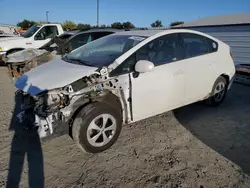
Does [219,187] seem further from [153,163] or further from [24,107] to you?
[24,107]

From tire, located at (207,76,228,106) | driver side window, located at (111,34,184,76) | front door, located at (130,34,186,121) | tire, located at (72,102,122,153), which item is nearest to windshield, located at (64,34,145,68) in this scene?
driver side window, located at (111,34,184,76)

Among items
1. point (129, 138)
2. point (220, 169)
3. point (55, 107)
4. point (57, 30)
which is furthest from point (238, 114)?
point (57, 30)

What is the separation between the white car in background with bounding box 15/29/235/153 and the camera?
9.26ft

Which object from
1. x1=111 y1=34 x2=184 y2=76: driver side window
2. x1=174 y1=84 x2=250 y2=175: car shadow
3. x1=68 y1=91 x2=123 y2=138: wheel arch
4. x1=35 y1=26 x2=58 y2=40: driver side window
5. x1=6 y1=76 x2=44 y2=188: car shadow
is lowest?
x1=6 y1=76 x2=44 y2=188: car shadow

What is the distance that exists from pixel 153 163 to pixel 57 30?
9217 millimetres

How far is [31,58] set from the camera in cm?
686

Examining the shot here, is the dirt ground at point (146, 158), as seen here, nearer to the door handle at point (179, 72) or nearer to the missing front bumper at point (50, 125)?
the missing front bumper at point (50, 125)

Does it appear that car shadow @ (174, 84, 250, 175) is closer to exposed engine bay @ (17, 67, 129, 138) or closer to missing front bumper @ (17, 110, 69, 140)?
exposed engine bay @ (17, 67, 129, 138)

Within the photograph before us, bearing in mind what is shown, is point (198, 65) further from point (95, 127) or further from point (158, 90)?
point (95, 127)

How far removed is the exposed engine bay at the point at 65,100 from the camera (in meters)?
2.75

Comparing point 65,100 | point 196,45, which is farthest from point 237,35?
point 65,100

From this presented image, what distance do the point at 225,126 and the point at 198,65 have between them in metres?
1.24

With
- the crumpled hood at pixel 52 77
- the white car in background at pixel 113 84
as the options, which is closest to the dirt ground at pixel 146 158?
the white car in background at pixel 113 84

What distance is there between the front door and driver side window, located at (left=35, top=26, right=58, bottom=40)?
7.84 meters
